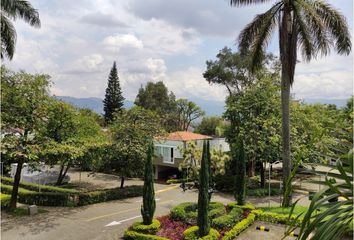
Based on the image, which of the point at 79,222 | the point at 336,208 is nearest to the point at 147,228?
the point at 79,222

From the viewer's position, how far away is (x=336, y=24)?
659 inches

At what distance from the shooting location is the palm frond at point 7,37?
1981cm

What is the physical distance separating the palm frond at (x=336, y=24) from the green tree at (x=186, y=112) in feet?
139

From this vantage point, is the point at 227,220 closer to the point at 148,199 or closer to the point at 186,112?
the point at 148,199

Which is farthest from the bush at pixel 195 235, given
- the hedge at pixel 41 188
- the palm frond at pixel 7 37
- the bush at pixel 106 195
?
the palm frond at pixel 7 37

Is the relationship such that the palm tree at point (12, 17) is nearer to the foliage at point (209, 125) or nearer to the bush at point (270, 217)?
the bush at point (270, 217)

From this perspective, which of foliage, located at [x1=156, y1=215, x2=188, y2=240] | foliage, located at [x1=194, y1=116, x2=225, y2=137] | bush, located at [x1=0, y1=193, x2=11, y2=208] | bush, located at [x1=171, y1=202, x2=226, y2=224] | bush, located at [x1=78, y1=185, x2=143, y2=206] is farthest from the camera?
foliage, located at [x1=194, y1=116, x2=225, y2=137]

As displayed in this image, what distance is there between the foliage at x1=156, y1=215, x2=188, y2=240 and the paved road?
1.91m

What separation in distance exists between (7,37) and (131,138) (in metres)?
10.5

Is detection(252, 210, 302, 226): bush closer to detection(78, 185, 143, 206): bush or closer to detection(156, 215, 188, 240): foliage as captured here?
detection(156, 215, 188, 240): foliage

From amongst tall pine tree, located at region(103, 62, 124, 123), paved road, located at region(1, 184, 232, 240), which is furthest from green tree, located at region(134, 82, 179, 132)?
paved road, located at region(1, 184, 232, 240)

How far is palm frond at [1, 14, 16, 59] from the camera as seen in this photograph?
1981 cm

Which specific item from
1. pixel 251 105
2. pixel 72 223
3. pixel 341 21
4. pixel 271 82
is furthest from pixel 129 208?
pixel 341 21

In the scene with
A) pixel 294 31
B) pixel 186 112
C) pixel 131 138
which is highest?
pixel 186 112
